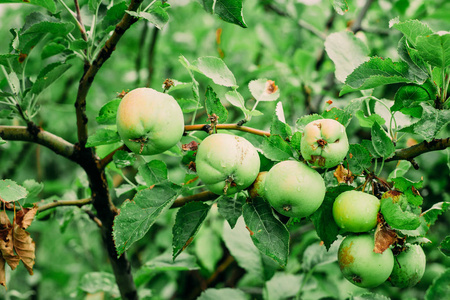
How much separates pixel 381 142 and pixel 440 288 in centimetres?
47

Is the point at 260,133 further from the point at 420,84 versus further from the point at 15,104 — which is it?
the point at 15,104

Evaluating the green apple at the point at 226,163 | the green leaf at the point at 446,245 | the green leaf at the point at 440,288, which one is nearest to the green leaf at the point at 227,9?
the green apple at the point at 226,163

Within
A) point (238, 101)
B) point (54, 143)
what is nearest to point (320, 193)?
point (238, 101)

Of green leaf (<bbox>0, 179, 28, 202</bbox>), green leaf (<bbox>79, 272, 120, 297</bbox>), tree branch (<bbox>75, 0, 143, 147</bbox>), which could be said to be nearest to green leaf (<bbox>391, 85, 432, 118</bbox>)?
tree branch (<bbox>75, 0, 143, 147</bbox>)

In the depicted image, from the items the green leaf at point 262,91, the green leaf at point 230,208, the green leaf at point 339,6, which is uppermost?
the green leaf at point 339,6

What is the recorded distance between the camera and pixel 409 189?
87cm

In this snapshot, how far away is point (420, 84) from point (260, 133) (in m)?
0.36

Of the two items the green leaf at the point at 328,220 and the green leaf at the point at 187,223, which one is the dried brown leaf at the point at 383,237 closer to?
the green leaf at the point at 328,220

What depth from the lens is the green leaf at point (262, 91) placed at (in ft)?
3.47

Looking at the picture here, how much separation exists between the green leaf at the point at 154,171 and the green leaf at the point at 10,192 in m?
0.26

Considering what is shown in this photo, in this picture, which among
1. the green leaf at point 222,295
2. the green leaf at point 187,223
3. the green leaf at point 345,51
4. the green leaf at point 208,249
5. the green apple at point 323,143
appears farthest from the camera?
the green leaf at point 208,249

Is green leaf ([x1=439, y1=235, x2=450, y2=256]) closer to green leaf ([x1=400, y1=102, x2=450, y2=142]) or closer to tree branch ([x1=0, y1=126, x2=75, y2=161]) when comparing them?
green leaf ([x1=400, y1=102, x2=450, y2=142])

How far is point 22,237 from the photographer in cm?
96

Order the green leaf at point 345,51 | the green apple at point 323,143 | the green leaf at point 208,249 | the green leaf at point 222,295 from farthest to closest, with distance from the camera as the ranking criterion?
1. the green leaf at point 208,249
2. the green leaf at point 222,295
3. the green leaf at point 345,51
4. the green apple at point 323,143
